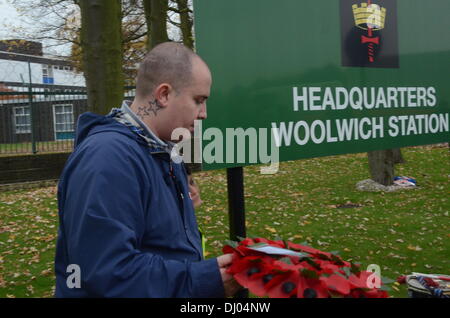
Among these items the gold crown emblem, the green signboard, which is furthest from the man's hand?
the gold crown emblem

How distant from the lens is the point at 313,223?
22.3 feet

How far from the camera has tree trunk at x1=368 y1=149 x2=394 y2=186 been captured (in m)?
9.36

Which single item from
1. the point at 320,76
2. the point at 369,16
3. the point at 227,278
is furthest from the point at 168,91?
the point at 369,16

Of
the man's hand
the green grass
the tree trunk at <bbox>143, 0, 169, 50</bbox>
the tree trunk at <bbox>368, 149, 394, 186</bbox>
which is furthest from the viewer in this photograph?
the tree trunk at <bbox>143, 0, 169, 50</bbox>

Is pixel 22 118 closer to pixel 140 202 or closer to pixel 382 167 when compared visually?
pixel 382 167

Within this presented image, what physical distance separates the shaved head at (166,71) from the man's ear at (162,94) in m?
0.02

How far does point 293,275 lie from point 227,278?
0.72 feet

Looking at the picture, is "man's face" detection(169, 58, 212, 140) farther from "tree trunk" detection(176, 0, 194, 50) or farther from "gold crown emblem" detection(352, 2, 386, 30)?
"tree trunk" detection(176, 0, 194, 50)

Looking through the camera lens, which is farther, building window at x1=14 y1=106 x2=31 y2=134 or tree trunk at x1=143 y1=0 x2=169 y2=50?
building window at x1=14 y1=106 x2=31 y2=134

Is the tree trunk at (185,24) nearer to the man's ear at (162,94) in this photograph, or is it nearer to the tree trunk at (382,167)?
the tree trunk at (382,167)

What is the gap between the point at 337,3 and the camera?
3344 mm

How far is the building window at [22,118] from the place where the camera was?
12.3m

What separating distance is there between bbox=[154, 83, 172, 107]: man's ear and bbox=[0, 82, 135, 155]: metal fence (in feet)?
37.0

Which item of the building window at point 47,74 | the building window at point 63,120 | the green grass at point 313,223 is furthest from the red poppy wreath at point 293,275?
the building window at point 47,74
